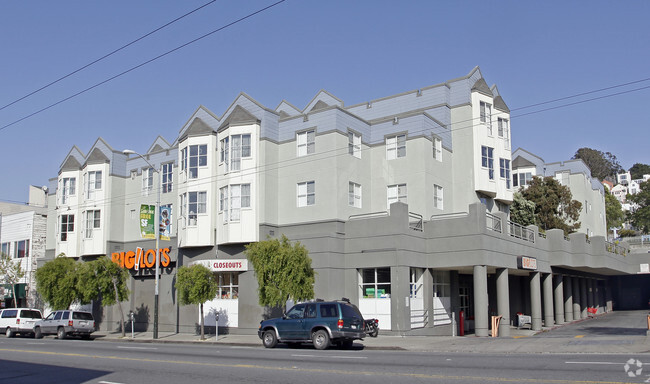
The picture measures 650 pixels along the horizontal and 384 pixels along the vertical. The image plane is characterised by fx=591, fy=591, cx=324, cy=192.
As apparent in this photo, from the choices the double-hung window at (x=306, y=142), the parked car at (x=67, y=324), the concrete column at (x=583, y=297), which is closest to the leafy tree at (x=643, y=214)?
the concrete column at (x=583, y=297)

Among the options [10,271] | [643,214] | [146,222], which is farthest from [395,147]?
[643,214]

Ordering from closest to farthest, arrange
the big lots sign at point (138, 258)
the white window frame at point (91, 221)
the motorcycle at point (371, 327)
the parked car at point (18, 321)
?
the motorcycle at point (371, 327) → the parked car at point (18, 321) → the big lots sign at point (138, 258) → the white window frame at point (91, 221)

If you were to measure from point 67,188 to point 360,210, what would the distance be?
81.5ft

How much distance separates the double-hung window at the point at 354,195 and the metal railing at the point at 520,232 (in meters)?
8.83

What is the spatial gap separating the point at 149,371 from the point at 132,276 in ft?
91.5

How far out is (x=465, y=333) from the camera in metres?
36.0

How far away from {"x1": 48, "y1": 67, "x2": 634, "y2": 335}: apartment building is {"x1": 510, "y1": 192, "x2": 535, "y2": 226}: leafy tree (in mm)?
6143

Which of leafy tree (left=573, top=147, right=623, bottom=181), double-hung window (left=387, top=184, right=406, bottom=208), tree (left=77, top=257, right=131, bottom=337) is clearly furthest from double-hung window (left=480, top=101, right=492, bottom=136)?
leafy tree (left=573, top=147, right=623, bottom=181)

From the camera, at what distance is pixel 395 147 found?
36125mm

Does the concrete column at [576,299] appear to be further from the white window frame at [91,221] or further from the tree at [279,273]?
the white window frame at [91,221]

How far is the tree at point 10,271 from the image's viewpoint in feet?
162

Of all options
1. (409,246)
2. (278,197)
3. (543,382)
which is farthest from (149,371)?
(278,197)

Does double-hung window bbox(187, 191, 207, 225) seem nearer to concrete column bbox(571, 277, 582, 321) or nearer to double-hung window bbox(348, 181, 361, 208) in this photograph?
double-hung window bbox(348, 181, 361, 208)

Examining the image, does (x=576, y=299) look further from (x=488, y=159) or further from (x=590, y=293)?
(x=488, y=159)
